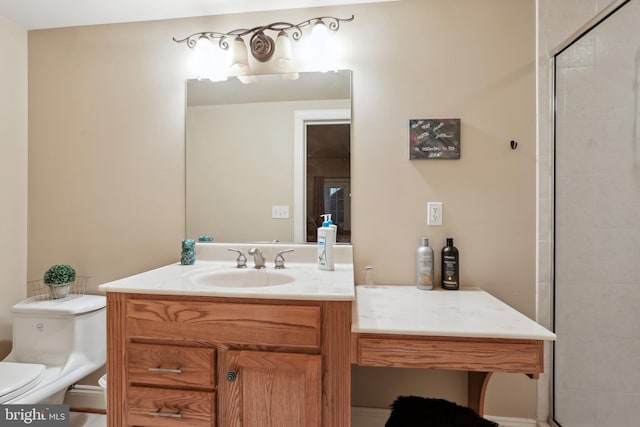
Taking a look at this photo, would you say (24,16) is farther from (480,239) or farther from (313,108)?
(480,239)

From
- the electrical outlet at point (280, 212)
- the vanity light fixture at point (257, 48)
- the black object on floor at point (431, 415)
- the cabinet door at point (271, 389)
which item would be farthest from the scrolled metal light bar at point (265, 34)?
the black object on floor at point (431, 415)

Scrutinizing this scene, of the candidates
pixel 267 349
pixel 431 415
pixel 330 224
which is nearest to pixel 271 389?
pixel 267 349

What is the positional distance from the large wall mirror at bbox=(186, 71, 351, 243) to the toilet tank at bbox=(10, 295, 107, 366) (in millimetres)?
657

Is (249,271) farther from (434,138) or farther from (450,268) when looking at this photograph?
(434,138)

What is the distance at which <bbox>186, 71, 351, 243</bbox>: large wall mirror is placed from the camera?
163 centimetres

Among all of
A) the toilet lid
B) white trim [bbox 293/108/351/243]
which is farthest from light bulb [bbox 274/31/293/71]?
the toilet lid

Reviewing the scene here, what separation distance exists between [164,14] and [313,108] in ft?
3.16

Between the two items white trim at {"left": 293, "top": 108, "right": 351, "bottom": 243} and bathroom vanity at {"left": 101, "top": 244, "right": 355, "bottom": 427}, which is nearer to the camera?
bathroom vanity at {"left": 101, "top": 244, "right": 355, "bottom": 427}

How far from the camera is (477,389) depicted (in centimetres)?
136

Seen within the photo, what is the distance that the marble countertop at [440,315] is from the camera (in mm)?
1020

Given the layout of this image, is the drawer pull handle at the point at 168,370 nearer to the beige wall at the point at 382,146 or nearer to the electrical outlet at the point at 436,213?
the beige wall at the point at 382,146

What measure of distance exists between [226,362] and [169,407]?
10.5 inches

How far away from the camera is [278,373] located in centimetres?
106

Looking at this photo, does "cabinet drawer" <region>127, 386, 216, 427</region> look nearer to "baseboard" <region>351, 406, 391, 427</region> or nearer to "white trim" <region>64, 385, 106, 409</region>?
"baseboard" <region>351, 406, 391, 427</region>
